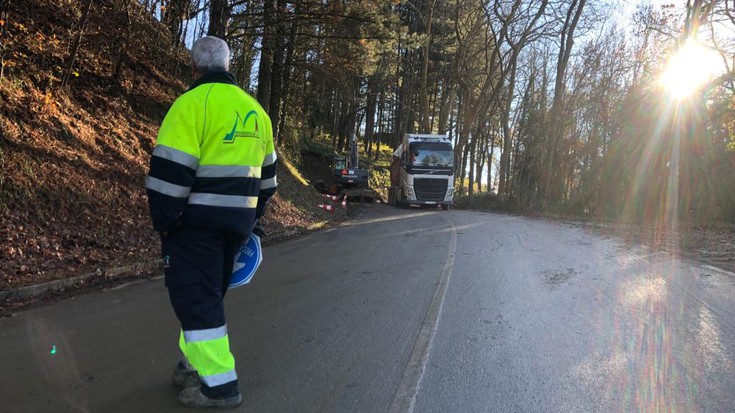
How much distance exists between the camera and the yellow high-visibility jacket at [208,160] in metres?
3.06

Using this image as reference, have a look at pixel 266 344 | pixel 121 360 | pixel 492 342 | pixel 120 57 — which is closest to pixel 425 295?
pixel 492 342

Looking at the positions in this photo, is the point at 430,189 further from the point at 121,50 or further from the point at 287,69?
the point at 121,50

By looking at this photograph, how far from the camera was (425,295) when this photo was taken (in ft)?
A: 21.4

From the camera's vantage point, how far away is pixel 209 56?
344 cm

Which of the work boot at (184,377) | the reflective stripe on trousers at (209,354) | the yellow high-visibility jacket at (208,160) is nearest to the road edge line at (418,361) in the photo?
the reflective stripe on trousers at (209,354)

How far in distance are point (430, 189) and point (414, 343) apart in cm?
2262

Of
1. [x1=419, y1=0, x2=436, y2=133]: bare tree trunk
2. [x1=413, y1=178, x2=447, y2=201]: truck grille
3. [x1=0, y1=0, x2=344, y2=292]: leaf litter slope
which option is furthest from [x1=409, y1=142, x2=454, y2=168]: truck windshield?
[x1=0, y1=0, x2=344, y2=292]: leaf litter slope

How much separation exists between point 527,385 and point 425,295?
2.71 meters

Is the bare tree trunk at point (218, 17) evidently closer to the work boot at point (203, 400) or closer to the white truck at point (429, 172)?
the work boot at point (203, 400)

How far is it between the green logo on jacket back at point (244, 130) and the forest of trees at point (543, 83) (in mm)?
10074

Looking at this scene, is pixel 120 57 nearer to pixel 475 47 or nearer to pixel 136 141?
pixel 136 141

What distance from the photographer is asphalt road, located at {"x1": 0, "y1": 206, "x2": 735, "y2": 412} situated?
3611 millimetres

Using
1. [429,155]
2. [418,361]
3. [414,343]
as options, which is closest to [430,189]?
[429,155]

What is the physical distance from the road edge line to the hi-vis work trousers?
1170 millimetres
